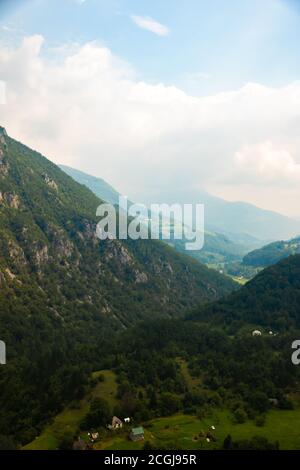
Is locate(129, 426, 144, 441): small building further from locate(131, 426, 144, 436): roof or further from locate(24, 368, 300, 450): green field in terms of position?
locate(24, 368, 300, 450): green field

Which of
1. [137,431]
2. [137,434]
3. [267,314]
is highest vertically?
[267,314]

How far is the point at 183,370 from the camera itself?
130 metres

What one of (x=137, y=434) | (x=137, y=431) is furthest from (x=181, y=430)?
(x=137, y=434)

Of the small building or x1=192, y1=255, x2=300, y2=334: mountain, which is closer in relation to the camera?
the small building

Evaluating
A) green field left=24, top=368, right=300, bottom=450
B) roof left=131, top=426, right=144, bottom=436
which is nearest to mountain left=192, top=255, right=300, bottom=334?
green field left=24, top=368, right=300, bottom=450

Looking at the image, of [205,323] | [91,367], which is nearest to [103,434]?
[91,367]

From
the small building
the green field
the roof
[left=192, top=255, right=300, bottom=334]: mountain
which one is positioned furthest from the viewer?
[left=192, top=255, right=300, bottom=334]: mountain

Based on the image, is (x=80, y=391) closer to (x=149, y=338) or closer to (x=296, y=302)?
(x=149, y=338)

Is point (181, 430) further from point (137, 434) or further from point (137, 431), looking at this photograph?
point (137, 434)

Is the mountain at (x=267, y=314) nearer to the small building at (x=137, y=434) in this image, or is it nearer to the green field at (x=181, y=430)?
the green field at (x=181, y=430)

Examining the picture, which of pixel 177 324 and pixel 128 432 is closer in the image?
pixel 128 432

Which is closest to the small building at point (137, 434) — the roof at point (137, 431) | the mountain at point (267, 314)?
the roof at point (137, 431)

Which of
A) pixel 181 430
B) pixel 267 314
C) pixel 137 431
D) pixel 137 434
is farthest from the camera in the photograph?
pixel 267 314
